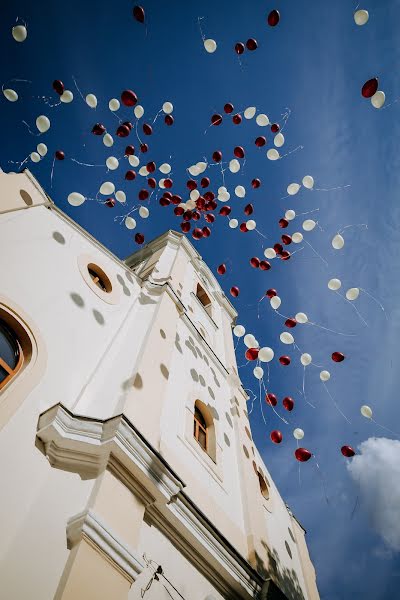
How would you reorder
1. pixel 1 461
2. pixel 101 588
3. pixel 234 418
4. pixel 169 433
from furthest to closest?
pixel 234 418 → pixel 169 433 → pixel 1 461 → pixel 101 588

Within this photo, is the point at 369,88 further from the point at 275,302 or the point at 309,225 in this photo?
the point at 275,302

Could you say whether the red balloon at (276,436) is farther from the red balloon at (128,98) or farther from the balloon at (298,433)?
the red balloon at (128,98)

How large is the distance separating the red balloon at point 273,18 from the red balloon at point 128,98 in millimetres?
2676

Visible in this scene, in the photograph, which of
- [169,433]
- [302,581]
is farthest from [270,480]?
[169,433]

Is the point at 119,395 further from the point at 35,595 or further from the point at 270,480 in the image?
the point at 270,480

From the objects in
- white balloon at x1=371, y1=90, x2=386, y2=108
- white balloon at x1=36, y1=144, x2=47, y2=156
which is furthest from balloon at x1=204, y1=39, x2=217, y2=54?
white balloon at x1=36, y1=144, x2=47, y2=156

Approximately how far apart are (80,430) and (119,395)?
1.26 m

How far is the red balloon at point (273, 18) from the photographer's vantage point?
5639 mm

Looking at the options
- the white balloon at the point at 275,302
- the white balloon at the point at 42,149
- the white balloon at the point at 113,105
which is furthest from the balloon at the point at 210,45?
the white balloon at the point at 275,302

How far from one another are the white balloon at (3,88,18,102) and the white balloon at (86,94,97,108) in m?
1.22

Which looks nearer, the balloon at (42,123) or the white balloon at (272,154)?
the balloon at (42,123)

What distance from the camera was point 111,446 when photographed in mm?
3893

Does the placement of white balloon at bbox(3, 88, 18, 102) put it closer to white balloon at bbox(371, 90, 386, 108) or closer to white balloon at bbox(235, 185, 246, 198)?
white balloon at bbox(235, 185, 246, 198)

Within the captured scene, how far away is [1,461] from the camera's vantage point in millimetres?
3426
